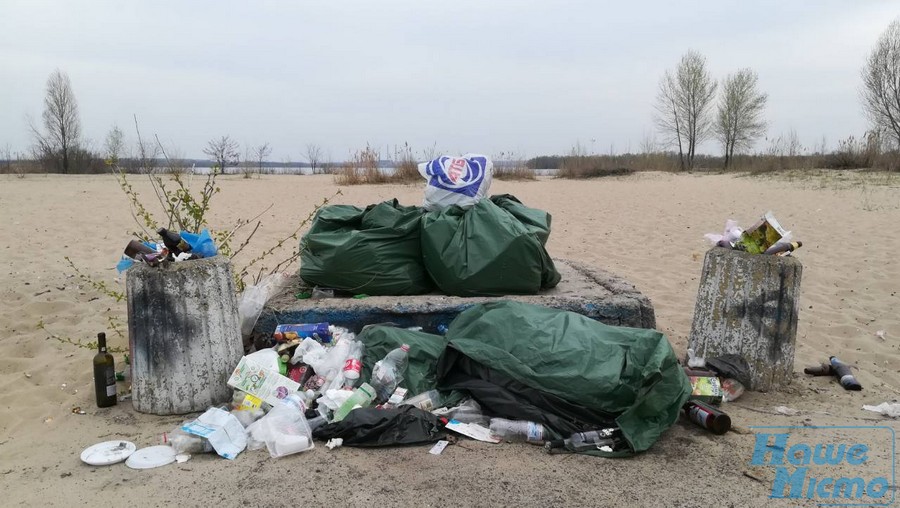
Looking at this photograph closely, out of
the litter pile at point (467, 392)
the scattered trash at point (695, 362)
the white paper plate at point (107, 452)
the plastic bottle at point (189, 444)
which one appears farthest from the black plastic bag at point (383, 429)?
the scattered trash at point (695, 362)

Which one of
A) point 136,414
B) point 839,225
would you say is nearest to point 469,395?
point 136,414

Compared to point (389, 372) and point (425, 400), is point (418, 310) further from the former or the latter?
point (425, 400)

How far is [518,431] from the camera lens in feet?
8.34

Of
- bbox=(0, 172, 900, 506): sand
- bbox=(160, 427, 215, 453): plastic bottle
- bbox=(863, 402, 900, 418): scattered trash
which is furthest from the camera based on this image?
bbox=(863, 402, 900, 418): scattered trash

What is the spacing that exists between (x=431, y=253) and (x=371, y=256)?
1.14 feet

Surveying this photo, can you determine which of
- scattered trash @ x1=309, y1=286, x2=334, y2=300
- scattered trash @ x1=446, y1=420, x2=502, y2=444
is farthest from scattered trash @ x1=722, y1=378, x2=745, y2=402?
scattered trash @ x1=309, y1=286, x2=334, y2=300

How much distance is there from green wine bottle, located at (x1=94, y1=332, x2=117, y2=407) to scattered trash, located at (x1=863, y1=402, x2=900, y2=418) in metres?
3.55

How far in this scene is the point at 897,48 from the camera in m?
20.4

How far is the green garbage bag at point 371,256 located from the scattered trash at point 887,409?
91.5 inches

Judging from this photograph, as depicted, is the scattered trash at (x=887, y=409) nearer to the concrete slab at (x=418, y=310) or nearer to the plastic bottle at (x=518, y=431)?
the concrete slab at (x=418, y=310)

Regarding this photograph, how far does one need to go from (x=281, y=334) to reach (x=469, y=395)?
1043mm

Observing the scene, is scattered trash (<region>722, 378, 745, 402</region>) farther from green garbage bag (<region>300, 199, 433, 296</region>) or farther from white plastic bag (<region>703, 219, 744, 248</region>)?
green garbage bag (<region>300, 199, 433, 296</region>)

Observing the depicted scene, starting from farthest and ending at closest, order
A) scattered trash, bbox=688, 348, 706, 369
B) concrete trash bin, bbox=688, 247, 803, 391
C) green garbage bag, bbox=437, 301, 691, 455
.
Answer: scattered trash, bbox=688, 348, 706, 369, concrete trash bin, bbox=688, 247, 803, 391, green garbage bag, bbox=437, 301, 691, 455

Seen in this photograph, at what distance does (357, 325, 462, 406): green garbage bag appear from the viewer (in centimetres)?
285
